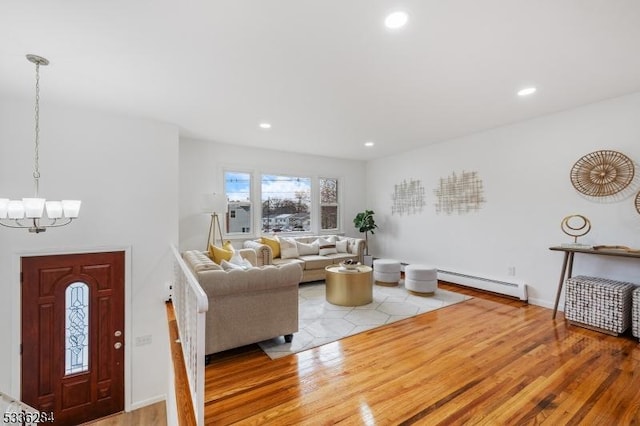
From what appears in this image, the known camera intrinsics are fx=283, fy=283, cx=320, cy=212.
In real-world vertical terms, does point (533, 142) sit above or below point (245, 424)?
above

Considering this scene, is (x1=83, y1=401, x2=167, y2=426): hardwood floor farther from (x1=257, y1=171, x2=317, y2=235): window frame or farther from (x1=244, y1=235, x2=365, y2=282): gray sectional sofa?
(x1=257, y1=171, x2=317, y2=235): window frame

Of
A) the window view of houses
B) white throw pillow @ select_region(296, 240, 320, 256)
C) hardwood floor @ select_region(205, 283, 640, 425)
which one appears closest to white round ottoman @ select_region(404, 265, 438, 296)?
hardwood floor @ select_region(205, 283, 640, 425)

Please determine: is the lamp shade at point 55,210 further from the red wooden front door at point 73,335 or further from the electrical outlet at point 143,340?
the electrical outlet at point 143,340

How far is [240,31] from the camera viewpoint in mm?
2074

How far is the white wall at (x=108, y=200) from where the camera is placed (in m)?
3.25

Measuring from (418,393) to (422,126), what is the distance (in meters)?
3.65

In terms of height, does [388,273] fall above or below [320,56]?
below

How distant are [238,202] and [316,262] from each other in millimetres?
1962

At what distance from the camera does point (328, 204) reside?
6.83 metres

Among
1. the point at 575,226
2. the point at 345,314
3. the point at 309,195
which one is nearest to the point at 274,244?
the point at 309,195

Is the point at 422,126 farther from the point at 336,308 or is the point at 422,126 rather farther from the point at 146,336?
the point at 146,336

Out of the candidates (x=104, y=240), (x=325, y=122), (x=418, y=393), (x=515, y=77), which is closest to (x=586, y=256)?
(x=515, y=77)

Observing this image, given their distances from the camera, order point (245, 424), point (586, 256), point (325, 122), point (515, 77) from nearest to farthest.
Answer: point (245, 424) < point (515, 77) < point (586, 256) < point (325, 122)

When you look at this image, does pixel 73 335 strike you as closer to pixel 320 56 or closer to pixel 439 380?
A: pixel 439 380
